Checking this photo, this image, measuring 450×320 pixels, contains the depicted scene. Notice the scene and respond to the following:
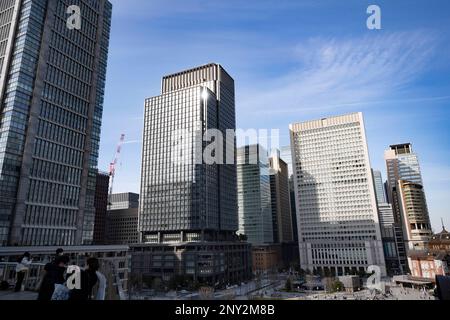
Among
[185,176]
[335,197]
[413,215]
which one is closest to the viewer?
[185,176]

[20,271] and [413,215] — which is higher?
[413,215]

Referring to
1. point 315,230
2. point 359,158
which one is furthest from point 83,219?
point 359,158

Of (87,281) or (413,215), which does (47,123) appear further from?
(413,215)

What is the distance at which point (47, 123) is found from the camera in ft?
264

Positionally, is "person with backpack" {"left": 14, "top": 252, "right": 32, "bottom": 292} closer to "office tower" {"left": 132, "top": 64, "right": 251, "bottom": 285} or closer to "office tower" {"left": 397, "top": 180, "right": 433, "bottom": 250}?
"office tower" {"left": 132, "top": 64, "right": 251, "bottom": 285}

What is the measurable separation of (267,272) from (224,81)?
10918cm

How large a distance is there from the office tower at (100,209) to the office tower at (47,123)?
10152cm

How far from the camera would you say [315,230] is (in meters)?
159

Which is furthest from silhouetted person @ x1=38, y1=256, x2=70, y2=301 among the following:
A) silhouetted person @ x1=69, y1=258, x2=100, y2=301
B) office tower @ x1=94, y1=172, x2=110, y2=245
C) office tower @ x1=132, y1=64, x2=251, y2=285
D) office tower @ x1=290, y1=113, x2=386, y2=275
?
office tower @ x1=94, y1=172, x2=110, y2=245

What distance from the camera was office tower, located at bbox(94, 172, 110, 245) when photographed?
18206 centimetres

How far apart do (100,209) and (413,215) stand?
17966 centimetres

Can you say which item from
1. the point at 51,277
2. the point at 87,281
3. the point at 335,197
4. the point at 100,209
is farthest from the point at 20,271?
the point at 100,209

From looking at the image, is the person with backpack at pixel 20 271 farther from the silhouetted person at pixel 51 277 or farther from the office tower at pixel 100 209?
the office tower at pixel 100 209

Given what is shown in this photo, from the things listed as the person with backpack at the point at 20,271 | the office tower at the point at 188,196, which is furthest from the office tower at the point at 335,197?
the person with backpack at the point at 20,271
